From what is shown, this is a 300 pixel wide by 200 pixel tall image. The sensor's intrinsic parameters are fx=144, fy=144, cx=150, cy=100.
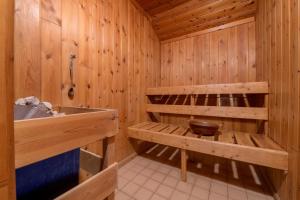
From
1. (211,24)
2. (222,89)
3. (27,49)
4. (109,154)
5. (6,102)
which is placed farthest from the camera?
(211,24)

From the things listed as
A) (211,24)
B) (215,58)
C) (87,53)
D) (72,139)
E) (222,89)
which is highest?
(211,24)

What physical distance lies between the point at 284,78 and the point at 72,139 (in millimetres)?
1697

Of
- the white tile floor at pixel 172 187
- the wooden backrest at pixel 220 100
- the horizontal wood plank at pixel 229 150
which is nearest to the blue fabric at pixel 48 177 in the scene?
the white tile floor at pixel 172 187

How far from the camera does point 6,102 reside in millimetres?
393

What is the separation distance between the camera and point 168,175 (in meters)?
1.78

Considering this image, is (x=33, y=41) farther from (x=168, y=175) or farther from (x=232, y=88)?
(x=232, y=88)

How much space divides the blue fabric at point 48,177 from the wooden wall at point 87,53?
58 centimetres

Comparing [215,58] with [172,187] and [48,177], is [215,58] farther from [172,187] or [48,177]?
[48,177]

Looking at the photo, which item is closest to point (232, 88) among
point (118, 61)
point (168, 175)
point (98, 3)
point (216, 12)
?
point (216, 12)

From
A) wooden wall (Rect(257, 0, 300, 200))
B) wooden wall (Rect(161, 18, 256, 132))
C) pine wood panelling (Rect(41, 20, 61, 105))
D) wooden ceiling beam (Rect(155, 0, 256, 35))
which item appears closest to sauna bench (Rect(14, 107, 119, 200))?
pine wood panelling (Rect(41, 20, 61, 105))

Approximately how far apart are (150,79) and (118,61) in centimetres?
88

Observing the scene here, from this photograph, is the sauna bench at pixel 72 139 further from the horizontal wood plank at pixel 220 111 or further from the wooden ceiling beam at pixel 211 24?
the wooden ceiling beam at pixel 211 24

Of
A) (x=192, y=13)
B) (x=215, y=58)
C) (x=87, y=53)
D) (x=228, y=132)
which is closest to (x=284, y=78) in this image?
(x=228, y=132)

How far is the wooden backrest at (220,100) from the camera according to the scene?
5.77 feet
